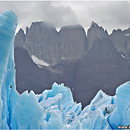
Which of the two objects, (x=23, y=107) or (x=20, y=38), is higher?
(x=20, y=38)

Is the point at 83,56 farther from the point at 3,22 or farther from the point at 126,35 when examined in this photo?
the point at 3,22

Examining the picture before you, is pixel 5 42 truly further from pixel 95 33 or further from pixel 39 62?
pixel 95 33

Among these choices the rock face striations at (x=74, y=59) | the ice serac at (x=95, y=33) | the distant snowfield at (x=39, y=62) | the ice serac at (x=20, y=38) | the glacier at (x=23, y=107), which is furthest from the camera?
the ice serac at (x=20, y=38)

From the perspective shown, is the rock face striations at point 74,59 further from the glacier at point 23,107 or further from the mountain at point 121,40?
the glacier at point 23,107

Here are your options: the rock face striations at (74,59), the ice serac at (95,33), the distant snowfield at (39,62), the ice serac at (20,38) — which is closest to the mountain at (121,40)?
the rock face striations at (74,59)

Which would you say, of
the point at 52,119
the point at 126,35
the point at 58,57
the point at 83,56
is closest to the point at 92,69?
the point at 83,56

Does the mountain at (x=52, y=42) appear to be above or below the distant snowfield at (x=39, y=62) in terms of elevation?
above

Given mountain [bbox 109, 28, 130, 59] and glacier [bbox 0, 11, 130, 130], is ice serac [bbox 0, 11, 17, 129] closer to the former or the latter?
glacier [bbox 0, 11, 130, 130]

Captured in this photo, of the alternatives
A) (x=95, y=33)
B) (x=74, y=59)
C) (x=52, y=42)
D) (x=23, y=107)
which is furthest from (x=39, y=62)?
(x=23, y=107)
